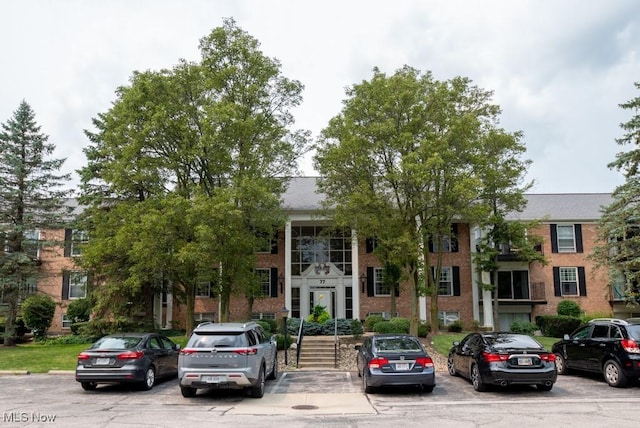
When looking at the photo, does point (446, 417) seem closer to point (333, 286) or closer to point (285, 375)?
point (285, 375)

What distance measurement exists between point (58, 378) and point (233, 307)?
15954 millimetres

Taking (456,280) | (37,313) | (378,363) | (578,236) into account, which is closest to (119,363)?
(378,363)

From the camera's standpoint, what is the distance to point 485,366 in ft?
40.1

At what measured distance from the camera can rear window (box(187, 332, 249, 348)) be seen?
11.6 metres

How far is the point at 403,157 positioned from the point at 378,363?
10.4 m

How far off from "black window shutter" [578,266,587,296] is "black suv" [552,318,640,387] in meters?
19.1

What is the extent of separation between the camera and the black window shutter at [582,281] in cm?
3247

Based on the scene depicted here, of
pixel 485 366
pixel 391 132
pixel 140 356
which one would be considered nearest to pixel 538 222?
pixel 391 132

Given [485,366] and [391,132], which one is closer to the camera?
[485,366]

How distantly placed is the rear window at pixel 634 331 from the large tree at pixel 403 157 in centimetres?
819

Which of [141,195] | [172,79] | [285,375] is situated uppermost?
[172,79]

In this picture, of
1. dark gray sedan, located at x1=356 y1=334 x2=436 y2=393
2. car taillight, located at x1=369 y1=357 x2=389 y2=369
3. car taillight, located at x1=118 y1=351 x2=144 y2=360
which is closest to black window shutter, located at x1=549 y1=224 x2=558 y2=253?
dark gray sedan, located at x1=356 y1=334 x2=436 y2=393

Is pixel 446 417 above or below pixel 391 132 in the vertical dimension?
below

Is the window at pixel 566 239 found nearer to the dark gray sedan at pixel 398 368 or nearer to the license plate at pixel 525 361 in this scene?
the license plate at pixel 525 361
